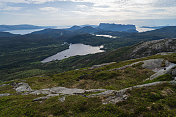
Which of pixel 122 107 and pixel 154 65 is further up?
pixel 154 65

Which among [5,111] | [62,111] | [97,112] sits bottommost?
[5,111]

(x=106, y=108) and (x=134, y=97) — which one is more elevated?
(x=134, y=97)

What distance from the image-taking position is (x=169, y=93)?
827 inches

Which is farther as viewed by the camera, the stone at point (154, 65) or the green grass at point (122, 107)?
the stone at point (154, 65)

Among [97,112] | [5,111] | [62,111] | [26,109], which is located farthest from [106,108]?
[5,111]

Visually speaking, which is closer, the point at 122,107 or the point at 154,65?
the point at 122,107

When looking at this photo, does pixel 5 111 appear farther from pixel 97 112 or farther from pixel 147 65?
pixel 147 65

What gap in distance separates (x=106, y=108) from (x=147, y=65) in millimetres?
41853

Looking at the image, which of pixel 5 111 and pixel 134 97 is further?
pixel 5 111

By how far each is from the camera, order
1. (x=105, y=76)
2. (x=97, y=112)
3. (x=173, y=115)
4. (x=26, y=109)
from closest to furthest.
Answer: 1. (x=173, y=115)
2. (x=97, y=112)
3. (x=26, y=109)
4. (x=105, y=76)

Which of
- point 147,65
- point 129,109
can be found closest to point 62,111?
point 129,109

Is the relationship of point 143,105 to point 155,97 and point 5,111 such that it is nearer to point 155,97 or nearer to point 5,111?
point 155,97

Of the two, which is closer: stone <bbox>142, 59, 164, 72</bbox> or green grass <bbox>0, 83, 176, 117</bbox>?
green grass <bbox>0, 83, 176, 117</bbox>

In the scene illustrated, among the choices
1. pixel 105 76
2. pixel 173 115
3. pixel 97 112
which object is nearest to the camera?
pixel 173 115
